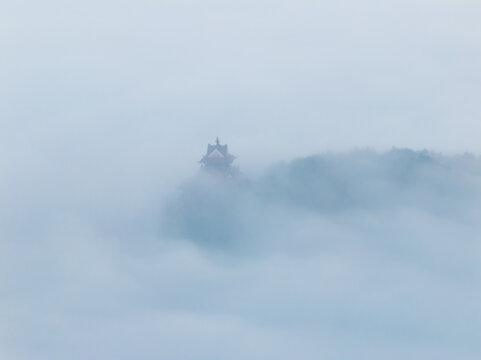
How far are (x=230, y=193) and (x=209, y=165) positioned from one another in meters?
8.54

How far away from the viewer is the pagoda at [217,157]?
235 ft

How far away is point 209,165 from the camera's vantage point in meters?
74.2

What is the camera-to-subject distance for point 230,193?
8181 centimetres

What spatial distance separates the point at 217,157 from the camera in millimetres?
72562

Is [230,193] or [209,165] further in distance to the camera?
[230,193]

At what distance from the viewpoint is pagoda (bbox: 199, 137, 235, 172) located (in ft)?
235
